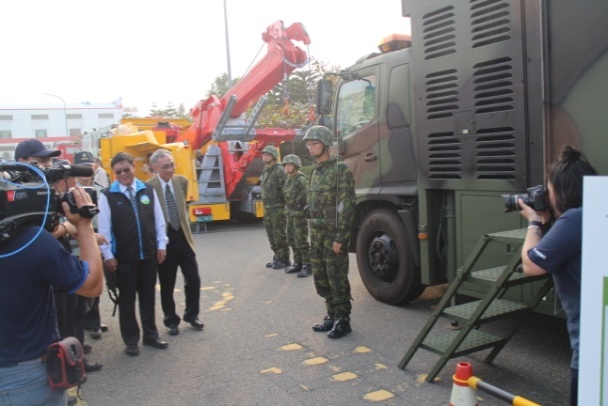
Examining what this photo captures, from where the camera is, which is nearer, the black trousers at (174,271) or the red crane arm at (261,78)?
the black trousers at (174,271)

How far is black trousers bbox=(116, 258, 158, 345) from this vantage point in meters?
4.59

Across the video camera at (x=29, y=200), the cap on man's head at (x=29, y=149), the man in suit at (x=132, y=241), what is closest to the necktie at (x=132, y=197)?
the man in suit at (x=132, y=241)

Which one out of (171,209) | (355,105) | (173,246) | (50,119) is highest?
(50,119)

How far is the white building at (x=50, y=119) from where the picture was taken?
75.1m

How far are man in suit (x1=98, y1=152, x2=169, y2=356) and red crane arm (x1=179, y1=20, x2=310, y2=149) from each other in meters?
6.01

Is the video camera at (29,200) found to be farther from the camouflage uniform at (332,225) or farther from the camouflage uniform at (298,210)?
the camouflage uniform at (298,210)

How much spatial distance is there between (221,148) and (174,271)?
23.7 feet

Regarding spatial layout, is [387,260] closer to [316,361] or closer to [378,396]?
[316,361]

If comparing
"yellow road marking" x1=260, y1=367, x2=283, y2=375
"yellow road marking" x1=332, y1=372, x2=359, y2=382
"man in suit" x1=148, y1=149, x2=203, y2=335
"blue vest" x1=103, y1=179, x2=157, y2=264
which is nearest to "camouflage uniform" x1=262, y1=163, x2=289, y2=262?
"man in suit" x1=148, y1=149, x2=203, y2=335

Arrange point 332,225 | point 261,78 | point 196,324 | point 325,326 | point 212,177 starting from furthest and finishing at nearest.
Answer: point 212,177 < point 261,78 < point 196,324 < point 325,326 < point 332,225

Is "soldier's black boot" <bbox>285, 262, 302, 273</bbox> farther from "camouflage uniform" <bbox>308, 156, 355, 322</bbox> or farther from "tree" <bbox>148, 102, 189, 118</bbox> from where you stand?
"tree" <bbox>148, 102, 189, 118</bbox>

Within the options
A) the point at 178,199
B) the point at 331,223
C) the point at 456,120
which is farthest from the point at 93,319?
the point at 456,120

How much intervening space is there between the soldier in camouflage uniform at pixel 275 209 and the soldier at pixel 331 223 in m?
3.21

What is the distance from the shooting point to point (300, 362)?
4.25 metres
